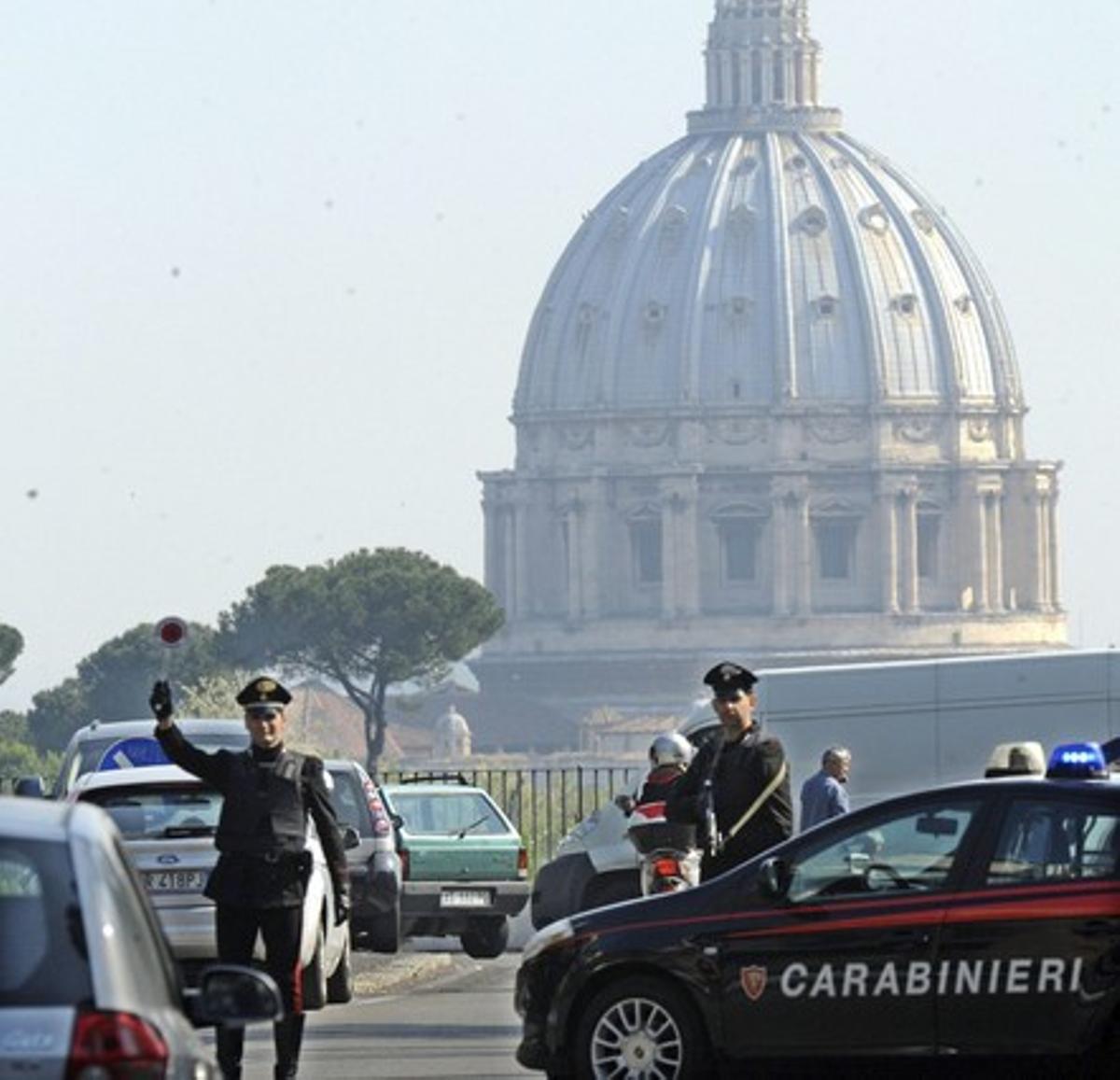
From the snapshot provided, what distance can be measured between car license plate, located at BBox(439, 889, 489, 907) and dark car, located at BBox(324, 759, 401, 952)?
251 inches

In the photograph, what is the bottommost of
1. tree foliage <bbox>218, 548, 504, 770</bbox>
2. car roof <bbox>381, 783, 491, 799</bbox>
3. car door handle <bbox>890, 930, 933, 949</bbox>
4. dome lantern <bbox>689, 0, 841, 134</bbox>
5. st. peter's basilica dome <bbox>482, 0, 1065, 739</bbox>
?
car door handle <bbox>890, 930, 933, 949</bbox>

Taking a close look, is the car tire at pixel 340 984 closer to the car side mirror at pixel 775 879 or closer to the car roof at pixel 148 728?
the car roof at pixel 148 728

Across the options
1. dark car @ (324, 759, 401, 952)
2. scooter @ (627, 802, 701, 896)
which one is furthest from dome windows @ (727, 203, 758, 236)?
scooter @ (627, 802, 701, 896)

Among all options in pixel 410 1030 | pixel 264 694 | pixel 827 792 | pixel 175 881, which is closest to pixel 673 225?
pixel 827 792

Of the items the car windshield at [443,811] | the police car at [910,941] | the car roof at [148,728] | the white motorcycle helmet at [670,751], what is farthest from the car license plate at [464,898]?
the police car at [910,941]

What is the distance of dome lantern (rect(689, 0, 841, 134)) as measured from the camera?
7352 inches

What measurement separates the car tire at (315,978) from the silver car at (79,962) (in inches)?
309

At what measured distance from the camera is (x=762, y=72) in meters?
188

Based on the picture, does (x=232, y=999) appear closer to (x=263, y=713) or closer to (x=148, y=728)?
(x=263, y=713)

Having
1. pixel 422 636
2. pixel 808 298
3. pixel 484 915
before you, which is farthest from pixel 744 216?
pixel 484 915

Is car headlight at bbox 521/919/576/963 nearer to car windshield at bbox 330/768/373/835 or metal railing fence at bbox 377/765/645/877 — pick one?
car windshield at bbox 330/768/373/835

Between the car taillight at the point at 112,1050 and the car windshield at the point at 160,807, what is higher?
the car windshield at the point at 160,807

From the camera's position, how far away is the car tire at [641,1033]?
14305mm

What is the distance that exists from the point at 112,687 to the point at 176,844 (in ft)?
402
